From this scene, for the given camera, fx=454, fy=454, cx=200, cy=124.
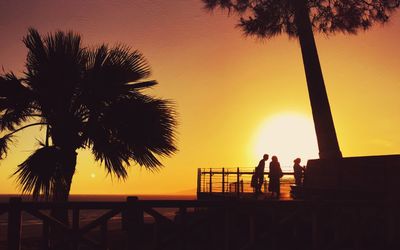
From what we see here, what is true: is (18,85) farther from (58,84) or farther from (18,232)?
(18,232)

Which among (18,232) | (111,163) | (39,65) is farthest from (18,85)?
(18,232)

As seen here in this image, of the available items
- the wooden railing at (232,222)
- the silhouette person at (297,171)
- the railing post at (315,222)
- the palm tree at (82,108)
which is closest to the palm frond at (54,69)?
the palm tree at (82,108)

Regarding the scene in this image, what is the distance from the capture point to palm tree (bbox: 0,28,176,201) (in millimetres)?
10648

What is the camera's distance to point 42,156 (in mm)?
9852

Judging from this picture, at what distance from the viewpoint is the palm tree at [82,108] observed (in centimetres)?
1065

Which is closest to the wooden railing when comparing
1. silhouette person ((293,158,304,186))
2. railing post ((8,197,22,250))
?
railing post ((8,197,22,250))

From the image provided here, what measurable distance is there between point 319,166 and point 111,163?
608 cm

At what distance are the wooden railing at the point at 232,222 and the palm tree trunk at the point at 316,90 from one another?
15.5 feet

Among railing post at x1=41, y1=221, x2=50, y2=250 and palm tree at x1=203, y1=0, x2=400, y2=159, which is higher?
palm tree at x1=203, y1=0, x2=400, y2=159

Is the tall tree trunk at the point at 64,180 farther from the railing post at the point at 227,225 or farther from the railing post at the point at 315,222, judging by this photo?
the railing post at the point at 315,222

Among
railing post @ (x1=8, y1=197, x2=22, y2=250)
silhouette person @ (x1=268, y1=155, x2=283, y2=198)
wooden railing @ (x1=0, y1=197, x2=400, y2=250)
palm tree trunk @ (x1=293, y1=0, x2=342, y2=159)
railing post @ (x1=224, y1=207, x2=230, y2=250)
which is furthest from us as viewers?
silhouette person @ (x1=268, y1=155, x2=283, y2=198)

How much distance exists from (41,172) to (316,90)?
9.26m

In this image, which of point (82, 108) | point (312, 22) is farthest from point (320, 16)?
point (82, 108)

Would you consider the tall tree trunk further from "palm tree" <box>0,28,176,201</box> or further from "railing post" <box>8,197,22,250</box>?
"railing post" <box>8,197,22,250</box>
